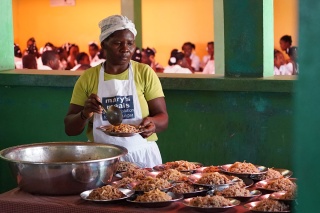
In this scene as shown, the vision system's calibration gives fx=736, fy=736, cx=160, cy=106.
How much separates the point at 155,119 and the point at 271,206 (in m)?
1.25

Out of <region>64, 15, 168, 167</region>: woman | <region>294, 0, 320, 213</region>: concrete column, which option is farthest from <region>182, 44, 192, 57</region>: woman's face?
<region>294, 0, 320, 213</region>: concrete column

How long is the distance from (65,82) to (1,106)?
65cm

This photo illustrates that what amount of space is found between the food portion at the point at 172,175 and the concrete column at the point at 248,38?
152 centimetres

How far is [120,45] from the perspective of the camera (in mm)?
4203

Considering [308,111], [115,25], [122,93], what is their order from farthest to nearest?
[122,93], [115,25], [308,111]

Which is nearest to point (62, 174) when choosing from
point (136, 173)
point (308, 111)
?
point (136, 173)

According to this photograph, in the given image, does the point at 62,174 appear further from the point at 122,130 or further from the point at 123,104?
the point at 123,104

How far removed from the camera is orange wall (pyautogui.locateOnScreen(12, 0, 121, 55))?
1655 cm

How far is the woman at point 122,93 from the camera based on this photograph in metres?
4.22

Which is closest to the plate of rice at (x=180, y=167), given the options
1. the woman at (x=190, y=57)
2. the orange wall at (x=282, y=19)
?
the woman at (x=190, y=57)

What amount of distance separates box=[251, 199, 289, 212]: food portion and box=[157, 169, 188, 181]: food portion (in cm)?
63

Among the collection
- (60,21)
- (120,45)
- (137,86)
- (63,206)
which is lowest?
(63,206)

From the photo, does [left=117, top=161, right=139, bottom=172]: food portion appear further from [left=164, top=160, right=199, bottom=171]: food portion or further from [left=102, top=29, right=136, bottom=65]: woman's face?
[left=102, top=29, right=136, bottom=65]: woman's face

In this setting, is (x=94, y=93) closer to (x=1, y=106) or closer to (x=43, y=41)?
(x=1, y=106)
